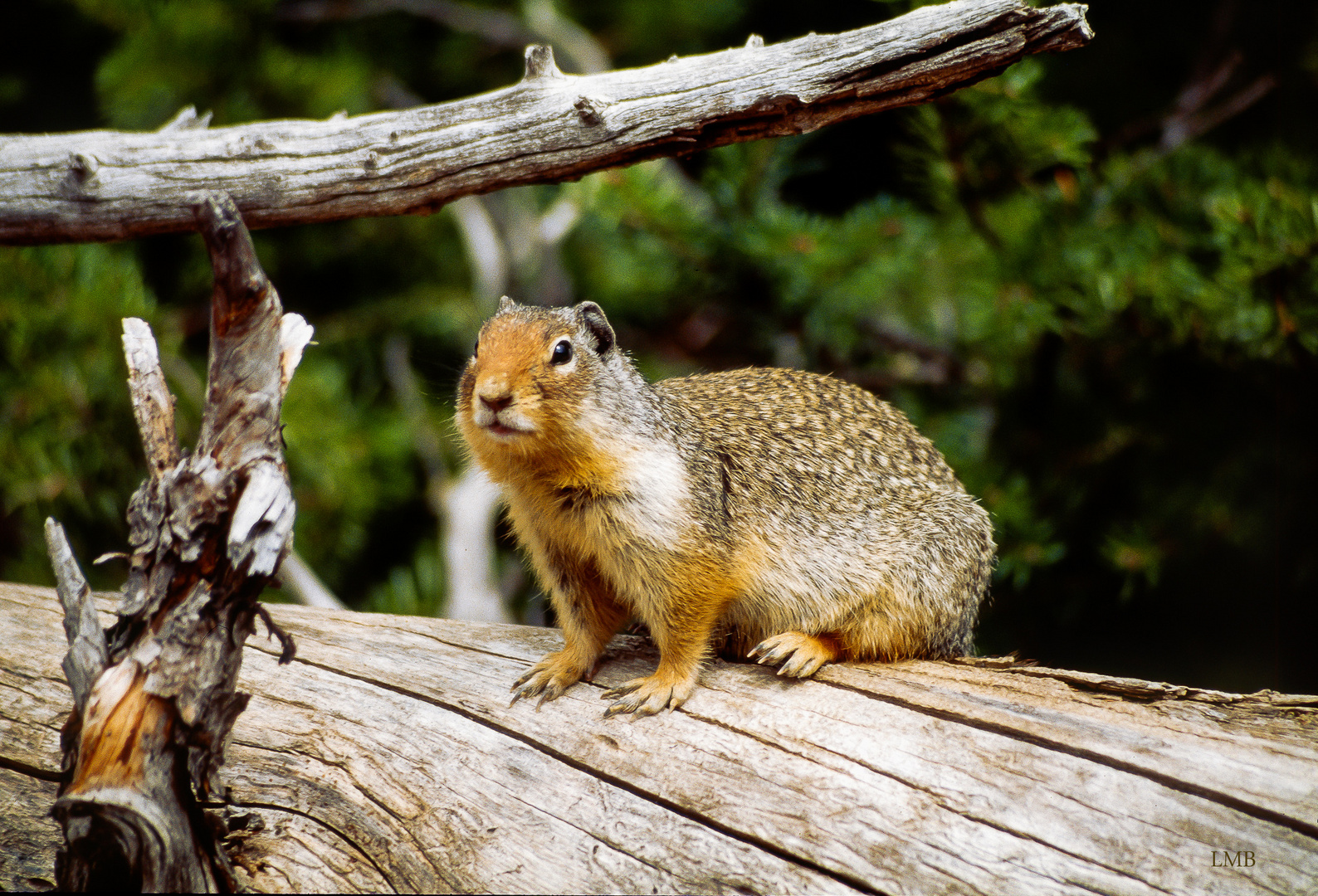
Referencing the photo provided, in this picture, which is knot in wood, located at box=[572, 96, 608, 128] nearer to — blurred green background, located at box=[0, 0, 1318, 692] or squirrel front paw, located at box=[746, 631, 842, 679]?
blurred green background, located at box=[0, 0, 1318, 692]

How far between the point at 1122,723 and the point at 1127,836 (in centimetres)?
31

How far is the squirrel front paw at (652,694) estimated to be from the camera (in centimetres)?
230

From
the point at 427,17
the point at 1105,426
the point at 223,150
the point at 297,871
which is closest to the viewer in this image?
the point at 297,871

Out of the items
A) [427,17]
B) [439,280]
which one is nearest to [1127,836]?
[439,280]

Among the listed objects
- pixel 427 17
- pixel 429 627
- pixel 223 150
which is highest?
pixel 427 17

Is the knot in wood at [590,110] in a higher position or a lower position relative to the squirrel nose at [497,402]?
higher

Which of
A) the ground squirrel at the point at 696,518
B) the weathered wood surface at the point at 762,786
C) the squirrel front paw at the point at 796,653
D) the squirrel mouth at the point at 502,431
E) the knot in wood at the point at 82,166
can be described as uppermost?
the knot in wood at the point at 82,166

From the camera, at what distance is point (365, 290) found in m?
4.79

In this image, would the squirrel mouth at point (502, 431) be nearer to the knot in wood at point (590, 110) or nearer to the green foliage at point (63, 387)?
the knot in wood at point (590, 110)

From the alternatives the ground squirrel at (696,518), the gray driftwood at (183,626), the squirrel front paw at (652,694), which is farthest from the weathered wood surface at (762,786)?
the gray driftwood at (183,626)

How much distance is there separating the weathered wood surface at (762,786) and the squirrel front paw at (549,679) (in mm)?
34

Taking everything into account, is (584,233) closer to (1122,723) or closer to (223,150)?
(223,150)

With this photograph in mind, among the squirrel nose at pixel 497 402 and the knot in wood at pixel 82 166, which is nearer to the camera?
the squirrel nose at pixel 497 402

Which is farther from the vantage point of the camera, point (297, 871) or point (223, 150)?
point (223, 150)
